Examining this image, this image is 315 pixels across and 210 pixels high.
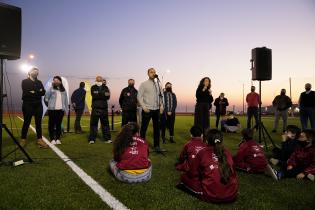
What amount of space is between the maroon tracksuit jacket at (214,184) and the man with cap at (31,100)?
6.24 m

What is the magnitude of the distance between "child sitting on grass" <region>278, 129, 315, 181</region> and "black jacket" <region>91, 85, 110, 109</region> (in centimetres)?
660

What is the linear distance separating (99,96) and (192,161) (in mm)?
6541

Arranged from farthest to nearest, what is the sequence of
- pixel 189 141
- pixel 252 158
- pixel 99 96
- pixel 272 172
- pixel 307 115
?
1. pixel 307 115
2. pixel 99 96
3. pixel 189 141
4. pixel 252 158
5. pixel 272 172

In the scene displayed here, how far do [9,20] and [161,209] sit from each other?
506 centimetres

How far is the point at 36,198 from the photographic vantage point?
15.4ft

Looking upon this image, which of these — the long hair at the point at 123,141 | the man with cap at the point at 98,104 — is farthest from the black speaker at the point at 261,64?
the long hair at the point at 123,141

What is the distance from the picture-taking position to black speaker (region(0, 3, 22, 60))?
266 inches

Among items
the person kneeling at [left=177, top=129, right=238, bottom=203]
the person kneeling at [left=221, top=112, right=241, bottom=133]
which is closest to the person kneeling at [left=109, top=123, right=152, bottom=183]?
the person kneeling at [left=177, top=129, right=238, bottom=203]

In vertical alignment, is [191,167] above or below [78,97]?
below

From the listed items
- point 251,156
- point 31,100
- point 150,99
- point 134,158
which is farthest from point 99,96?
point 251,156

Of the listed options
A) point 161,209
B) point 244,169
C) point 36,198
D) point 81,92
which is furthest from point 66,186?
point 81,92

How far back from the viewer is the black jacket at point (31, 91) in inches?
369

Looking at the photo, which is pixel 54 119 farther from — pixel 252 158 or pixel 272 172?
pixel 272 172

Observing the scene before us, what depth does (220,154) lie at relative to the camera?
4664mm
